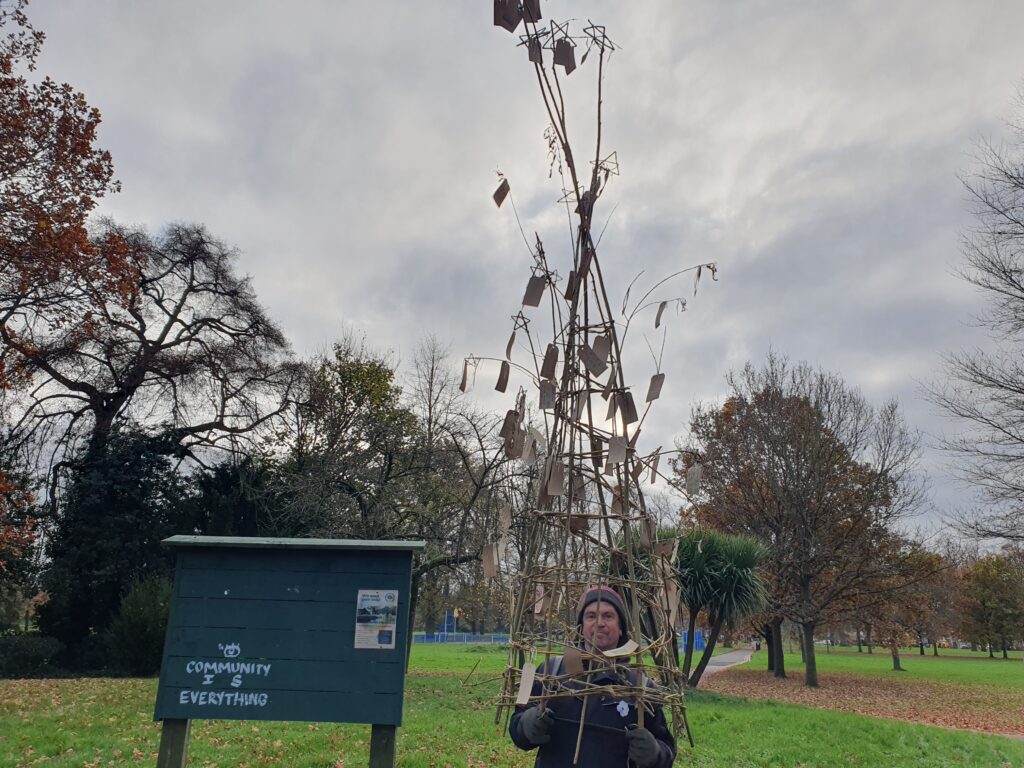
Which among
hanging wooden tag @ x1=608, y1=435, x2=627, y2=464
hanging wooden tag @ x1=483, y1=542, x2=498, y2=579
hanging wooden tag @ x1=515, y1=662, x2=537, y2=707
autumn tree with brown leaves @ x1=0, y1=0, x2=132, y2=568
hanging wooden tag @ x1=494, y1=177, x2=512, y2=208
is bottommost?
hanging wooden tag @ x1=515, y1=662, x2=537, y2=707

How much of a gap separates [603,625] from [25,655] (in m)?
16.3

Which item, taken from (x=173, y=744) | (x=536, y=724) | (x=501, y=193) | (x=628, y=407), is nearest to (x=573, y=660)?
(x=536, y=724)

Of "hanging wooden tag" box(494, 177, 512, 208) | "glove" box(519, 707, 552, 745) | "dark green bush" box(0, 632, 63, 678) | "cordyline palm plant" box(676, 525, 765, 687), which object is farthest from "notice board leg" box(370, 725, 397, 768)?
"dark green bush" box(0, 632, 63, 678)

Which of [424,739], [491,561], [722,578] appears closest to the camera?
[491,561]

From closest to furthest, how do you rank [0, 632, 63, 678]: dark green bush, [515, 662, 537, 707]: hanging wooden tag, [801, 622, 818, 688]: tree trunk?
[515, 662, 537, 707]: hanging wooden tag, [0, 632, 63, 678]: dark green bush, [801, 622, 818, 688]: tree trunk

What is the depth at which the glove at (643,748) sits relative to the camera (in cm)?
216

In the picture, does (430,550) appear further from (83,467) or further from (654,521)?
(654,521)

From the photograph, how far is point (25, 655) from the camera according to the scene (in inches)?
548

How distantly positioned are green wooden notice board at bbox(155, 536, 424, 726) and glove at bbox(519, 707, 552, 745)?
6.31 feet

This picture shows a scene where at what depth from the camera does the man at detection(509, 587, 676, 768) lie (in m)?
2.28

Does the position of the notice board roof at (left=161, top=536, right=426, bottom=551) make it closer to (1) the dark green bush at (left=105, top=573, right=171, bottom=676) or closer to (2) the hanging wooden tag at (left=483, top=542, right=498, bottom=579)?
(2) the hanging wooden tag at (left=483, top=542, right=498, bottom=579)

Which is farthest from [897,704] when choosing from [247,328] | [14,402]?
[14,402]

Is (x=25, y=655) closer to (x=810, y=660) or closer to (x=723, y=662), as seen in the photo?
(x=810, y=660)

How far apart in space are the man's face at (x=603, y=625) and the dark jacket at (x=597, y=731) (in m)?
0.11
